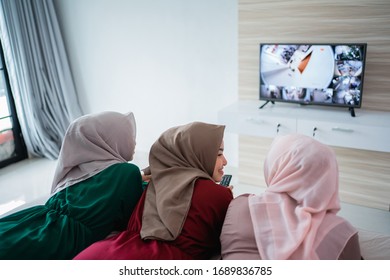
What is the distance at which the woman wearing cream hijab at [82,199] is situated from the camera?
1.59 meters

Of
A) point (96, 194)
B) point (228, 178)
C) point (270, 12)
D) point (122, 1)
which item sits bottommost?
point (228, 178)

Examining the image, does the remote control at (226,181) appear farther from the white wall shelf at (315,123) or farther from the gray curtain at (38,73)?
the gray curtain at (38,73)

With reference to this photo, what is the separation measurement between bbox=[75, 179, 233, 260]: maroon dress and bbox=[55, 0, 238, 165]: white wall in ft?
6.20

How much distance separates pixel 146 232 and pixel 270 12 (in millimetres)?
2069

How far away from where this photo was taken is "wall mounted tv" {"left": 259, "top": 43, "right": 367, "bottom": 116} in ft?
8.45

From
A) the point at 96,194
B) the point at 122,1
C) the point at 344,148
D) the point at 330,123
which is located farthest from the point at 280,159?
the point at 122,1

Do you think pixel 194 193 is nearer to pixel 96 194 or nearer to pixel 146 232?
pixel 146 232

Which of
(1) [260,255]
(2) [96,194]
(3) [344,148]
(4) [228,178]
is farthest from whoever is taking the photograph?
(3) [344,148]

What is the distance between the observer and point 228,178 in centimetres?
241

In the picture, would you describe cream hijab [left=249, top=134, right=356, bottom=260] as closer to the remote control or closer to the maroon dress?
the maroon dress

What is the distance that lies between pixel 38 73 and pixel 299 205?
340 cm

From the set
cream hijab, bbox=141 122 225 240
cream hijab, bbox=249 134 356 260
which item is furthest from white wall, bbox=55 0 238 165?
cream hijab, bbox=249 134 356 260

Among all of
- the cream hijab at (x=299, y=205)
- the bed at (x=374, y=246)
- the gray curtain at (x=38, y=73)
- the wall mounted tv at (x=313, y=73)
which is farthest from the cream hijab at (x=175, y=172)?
the gray curtain at (x=38, y=73)

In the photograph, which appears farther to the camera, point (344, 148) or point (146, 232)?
point (344, 148)
